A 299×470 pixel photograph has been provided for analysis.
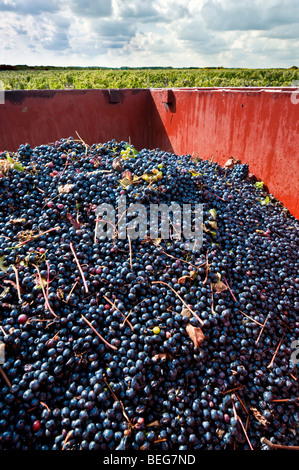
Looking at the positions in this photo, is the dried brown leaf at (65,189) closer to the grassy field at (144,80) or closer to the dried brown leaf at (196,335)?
the dried brown leaf at (196,335)

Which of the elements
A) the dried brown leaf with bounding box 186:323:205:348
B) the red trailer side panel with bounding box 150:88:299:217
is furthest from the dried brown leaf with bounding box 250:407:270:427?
the red trailer side panel with bounding box 150:88:299:217

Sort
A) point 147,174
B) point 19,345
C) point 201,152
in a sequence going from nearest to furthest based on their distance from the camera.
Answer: point 19,345, point 147,174, point 201,152

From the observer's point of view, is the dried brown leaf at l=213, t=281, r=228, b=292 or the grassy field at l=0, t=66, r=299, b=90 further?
the grassy field at l=0, t=66, r=299, b=90

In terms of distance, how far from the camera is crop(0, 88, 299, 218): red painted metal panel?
7.79ft

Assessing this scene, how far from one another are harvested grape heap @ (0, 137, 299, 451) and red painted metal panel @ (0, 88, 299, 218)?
0.85 meters

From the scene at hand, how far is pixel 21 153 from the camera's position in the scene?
229cm

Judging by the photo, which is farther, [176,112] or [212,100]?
[176,112]

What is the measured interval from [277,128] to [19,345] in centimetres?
246

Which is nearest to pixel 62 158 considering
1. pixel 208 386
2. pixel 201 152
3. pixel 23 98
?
pixel 23 98

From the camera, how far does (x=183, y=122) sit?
3.45 m

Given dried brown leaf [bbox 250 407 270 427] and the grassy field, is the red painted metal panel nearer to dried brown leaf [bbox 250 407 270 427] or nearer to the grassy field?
the grassy field

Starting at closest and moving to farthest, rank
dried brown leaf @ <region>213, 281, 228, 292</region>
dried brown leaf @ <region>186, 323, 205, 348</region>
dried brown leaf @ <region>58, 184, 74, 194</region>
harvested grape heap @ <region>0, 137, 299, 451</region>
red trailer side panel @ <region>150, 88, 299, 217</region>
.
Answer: harvested grape heap @ <region>0, 137, 299, 451</region> → dried brown leaf @ <region>186, 323, 205, 348</region> → dried brown leaf @ <region>213, 281, 228, 292</region> → dried brown leaf @ <region>58, 184, 74, 194</region> → red trailer side panel @ <region>150, 88, 299, 217</region>

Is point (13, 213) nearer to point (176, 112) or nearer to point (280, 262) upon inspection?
point (280, 262)

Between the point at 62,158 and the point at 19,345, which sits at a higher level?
the point at 62,158
